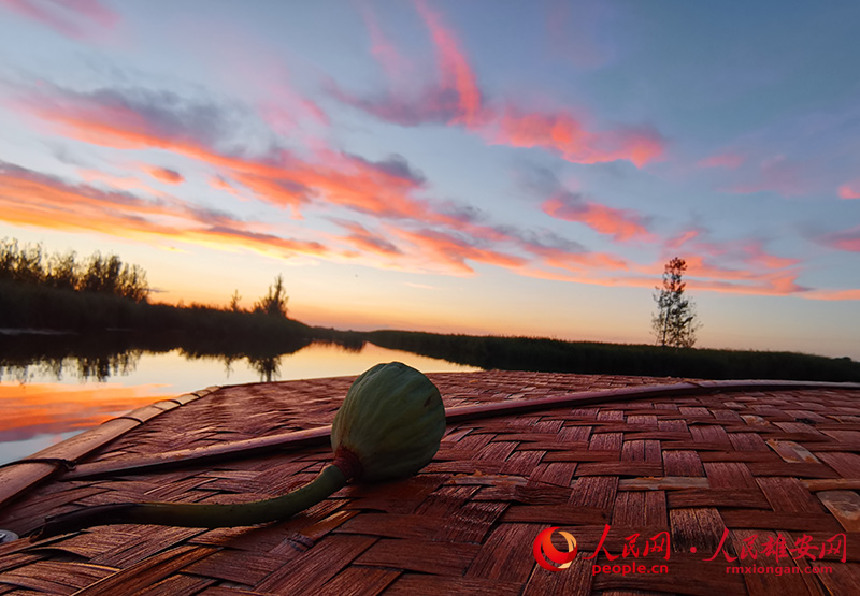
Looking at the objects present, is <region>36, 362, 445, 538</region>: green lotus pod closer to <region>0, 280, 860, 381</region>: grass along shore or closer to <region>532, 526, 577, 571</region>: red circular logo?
<region>532, 526, 577, 571</region>: red circular logo

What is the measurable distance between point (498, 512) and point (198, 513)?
15.8 inches

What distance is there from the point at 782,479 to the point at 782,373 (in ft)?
60.6

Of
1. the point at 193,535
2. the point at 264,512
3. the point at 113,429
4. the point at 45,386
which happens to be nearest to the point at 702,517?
the point at 264,512

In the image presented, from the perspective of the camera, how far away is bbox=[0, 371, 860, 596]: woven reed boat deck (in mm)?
483

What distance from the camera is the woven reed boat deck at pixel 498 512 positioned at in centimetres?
48

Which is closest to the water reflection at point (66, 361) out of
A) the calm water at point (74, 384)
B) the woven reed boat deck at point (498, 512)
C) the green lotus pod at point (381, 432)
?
the calm water at point (74, 384)

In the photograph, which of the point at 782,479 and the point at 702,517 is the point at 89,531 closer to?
the point at 702,517

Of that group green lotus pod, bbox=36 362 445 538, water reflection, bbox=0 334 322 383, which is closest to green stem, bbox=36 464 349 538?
green lotus pod, bbox=36 362 445 538

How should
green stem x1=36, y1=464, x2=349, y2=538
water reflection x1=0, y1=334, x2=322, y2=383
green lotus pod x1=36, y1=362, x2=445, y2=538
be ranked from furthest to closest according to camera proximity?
water reflection x1=0, y1=334, x2=322, y2=383 < green lotus pod x1=36, y1=362, x2=445, y2=538 < green stem x1=36, y1=464, x2=349, y2=538

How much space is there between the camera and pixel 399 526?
2.00ft

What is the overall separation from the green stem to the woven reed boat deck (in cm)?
4

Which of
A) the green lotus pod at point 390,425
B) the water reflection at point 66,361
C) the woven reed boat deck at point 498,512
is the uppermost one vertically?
the green lotus pod at point 390,425

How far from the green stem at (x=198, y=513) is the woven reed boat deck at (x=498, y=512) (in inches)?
1.8

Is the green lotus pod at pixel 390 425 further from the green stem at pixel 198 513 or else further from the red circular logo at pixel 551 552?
the red circular logo at pixel 551 552
